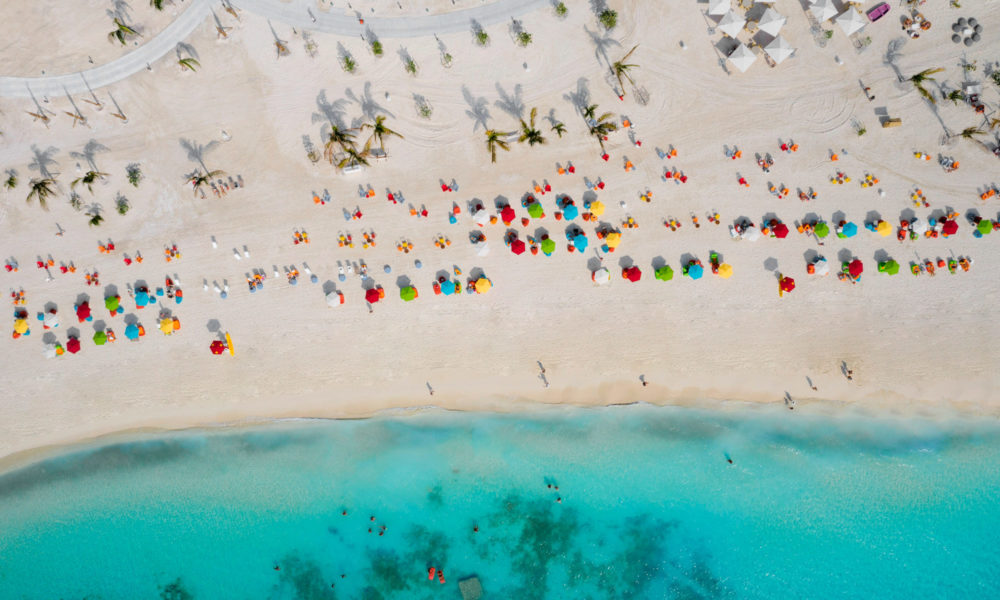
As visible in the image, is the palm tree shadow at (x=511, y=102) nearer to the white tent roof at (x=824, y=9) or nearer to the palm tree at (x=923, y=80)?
the white tent roof at (x=824, y=9)

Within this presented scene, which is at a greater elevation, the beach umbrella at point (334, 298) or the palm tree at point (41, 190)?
the palm tree at point (41, 190)

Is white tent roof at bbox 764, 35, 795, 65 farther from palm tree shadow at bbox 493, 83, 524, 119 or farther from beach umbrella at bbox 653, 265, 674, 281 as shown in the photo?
palm tree shadow at bbox 493, 83, 524, 119

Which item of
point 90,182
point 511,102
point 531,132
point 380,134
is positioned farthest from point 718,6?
point 90,182

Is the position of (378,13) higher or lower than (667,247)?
higher

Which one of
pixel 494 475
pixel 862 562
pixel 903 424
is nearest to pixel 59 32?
pixel 494 475

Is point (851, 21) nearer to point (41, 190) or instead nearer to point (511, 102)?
point (511, 102)

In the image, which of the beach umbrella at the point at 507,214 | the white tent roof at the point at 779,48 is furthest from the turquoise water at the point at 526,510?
the white tent roof at the point at 779,48

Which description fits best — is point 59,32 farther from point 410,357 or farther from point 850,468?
point 850,468
